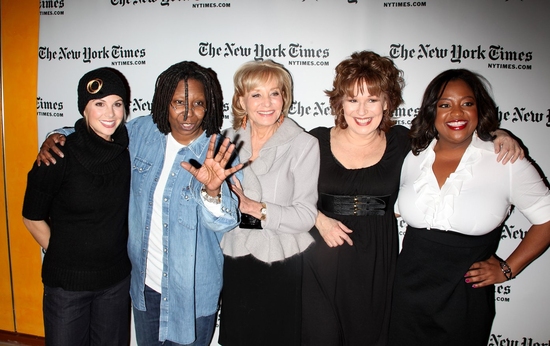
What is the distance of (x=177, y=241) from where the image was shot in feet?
5.41

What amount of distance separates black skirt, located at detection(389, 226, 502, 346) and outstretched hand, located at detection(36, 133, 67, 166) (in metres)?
1.90

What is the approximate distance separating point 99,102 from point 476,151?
6.47ft

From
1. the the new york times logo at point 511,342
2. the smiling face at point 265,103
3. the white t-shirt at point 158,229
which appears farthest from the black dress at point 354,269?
the the new york times logo at point 511,342

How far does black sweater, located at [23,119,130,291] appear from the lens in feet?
5.16

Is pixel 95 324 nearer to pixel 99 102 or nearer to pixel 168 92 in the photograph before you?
pixel 99 102

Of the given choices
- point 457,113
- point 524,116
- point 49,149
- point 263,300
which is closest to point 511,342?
point 524,116

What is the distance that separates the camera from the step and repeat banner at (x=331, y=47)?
228 centimetres

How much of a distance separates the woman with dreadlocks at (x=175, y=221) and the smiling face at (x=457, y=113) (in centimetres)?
119

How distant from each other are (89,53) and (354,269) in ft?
8.38

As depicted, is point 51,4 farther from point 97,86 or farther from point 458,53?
point 458,53

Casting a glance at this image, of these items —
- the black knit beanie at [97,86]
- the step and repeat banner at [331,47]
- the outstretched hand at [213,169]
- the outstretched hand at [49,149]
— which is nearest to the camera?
the outstretched hand at [213,169]

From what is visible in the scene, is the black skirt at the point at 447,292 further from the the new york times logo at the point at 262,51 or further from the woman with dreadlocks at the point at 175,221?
the the new york times logo at the point at 262,51

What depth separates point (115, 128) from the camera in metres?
1.73

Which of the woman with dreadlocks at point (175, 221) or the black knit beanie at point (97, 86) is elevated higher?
the black knit beanie at point (97, 86)
